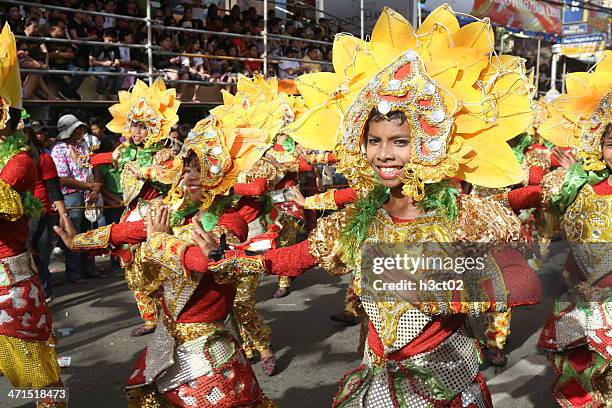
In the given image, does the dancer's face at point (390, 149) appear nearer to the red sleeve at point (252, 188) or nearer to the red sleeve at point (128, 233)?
the red sleeve at point (128, 233)

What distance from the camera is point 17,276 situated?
3547 millimetres

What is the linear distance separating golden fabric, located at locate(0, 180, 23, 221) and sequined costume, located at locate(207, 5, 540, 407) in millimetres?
1661

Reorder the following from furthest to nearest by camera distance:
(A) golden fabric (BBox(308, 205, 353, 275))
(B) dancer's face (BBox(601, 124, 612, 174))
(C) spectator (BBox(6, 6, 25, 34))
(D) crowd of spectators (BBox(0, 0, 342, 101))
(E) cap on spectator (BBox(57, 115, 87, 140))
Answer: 1. (D) crowd of spectators (BBox(0, 0, 342, 101))
2. (C) spectator (BBox(6, 6, 25, 34))
3. (E) cap on spectator (BBox(57, 115, 87, 140))
4. (B) dancer's face (BBox(601, 124, 612, 174))
5. (A) golden fabric (BBox(308, 205, 353, 275))

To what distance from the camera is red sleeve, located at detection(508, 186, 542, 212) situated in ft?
11.0

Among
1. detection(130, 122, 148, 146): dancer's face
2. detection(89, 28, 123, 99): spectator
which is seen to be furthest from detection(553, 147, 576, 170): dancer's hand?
detection(89, 28, 123, 99): spectator

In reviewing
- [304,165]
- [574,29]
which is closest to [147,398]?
[304,165]

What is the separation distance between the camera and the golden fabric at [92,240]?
3.01 meters

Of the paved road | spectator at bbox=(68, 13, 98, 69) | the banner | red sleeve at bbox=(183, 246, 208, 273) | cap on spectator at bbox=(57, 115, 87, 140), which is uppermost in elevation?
the banner

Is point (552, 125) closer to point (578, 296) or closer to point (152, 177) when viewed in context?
point (578, 296)

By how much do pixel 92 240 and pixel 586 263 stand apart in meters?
2.59

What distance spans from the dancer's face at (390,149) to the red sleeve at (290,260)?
0.44 m

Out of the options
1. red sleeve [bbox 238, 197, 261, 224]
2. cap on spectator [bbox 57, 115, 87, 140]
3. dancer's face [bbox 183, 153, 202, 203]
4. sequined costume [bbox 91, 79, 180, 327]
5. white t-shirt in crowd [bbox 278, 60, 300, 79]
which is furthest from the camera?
white t-shirt in crowd [bbox 278, 60, 300, 79]

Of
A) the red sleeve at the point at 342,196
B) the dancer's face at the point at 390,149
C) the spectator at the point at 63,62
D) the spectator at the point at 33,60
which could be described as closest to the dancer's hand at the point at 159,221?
the dancer's face at the point at 390,149

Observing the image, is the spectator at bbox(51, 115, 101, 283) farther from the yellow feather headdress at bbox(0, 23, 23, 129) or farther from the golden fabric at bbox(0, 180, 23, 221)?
the golden fabric at bbox(0, 180, 23, 221)
